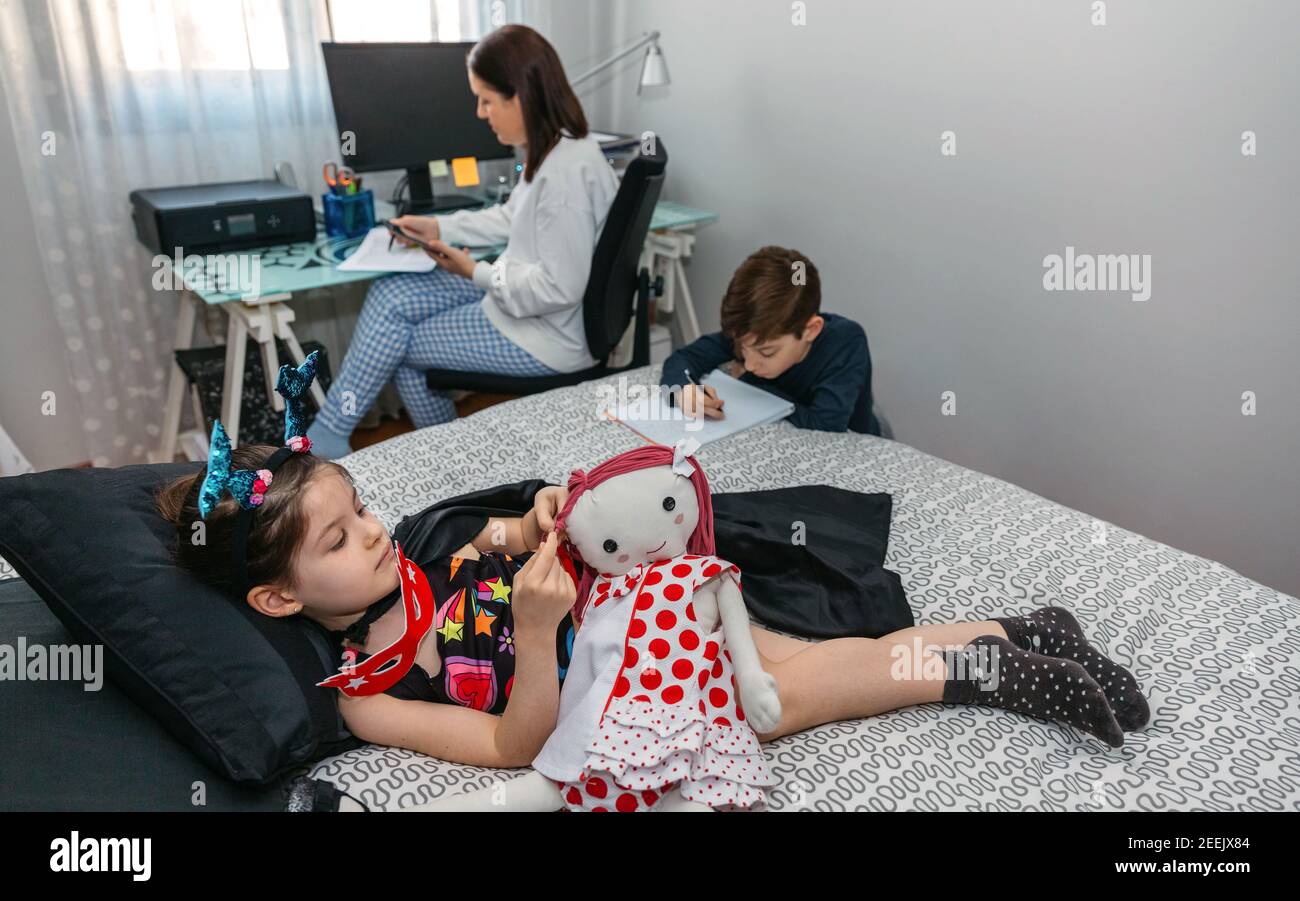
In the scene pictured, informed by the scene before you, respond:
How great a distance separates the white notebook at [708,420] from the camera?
174 cm

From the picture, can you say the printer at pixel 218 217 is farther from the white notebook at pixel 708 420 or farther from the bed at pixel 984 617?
the white notebook at pixel 708 420

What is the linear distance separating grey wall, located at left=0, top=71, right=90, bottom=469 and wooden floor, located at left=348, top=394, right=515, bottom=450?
0.78 metres

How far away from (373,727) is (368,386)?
135 cm

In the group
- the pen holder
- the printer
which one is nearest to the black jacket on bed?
the printer

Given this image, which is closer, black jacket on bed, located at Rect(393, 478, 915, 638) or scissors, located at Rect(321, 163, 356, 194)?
black jacket on bed, located at Rect(393, 478, 915, 638)

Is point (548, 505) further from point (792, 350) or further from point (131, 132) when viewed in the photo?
point (131, 132)

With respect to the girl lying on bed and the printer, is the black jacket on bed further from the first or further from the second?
the printer

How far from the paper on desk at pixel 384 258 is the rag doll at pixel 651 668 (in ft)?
4.23

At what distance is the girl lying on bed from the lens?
3.23 feet

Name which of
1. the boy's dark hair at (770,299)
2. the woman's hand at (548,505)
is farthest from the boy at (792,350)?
the woman's hand at (548,505)
